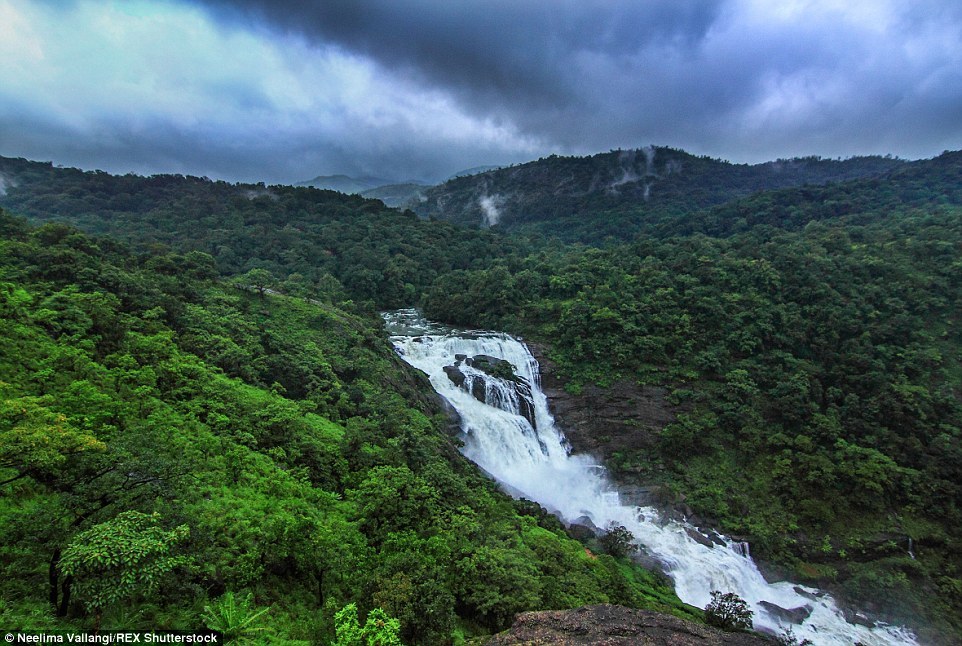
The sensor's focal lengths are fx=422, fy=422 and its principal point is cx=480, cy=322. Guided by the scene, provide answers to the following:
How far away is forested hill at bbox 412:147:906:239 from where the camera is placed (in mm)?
101444

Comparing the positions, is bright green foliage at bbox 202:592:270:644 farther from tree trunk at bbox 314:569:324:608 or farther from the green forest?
tree trunk at bbox 314:569:324:608

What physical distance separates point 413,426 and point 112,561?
13008 mm

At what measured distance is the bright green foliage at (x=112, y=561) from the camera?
468cm

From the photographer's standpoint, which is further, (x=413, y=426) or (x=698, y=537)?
(x=698, y=537)

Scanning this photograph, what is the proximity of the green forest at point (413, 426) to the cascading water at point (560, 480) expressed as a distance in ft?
5.77

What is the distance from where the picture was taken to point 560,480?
1007 inches

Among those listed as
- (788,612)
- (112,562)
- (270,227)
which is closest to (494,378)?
(788,612)

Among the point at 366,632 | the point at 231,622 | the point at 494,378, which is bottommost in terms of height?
the point at 366,632

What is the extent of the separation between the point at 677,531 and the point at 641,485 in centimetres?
353

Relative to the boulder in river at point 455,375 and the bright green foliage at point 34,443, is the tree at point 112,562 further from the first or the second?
the boulder in river at point 455,375

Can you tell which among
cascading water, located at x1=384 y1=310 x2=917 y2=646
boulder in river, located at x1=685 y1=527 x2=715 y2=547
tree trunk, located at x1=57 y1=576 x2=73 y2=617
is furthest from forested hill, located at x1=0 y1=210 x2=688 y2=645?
boulder in river, located at x1=685 y1=527 x2=715 y2=547

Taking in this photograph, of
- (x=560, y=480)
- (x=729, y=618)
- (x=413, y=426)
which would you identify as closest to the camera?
(x=729, y=618)

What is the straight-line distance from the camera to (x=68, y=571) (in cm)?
460

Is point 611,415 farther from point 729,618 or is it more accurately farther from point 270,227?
point 270,227
